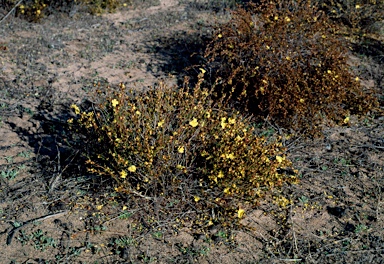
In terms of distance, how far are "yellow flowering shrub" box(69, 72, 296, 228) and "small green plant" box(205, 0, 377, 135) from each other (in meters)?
1.10

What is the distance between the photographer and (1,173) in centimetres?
391

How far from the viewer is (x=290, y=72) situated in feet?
15.8

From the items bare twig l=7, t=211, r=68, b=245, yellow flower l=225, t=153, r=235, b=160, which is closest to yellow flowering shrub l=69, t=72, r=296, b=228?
yellow flower l=225, t=153, r=235, b=160

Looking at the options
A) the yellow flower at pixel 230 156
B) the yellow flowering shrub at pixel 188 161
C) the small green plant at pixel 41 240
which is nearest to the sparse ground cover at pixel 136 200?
the small green plant at pixel 41 240

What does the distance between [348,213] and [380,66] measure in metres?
3.35

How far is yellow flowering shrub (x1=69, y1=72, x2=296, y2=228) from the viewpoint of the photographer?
3.41 meters

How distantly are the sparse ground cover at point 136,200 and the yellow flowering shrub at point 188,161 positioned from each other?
140 millimetres

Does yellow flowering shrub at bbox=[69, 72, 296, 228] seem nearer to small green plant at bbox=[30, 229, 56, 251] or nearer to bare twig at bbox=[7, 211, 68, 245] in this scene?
bare twig at bbox=[7, 211, 68, 245]

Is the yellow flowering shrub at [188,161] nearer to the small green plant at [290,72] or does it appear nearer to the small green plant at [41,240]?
the small green plant at [41,240]

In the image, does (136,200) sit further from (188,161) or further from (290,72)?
(290,72)

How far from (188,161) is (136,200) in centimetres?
53

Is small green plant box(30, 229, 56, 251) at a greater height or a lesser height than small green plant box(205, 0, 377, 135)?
lesser

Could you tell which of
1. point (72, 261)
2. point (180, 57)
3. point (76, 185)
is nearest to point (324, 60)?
point (180, 57)

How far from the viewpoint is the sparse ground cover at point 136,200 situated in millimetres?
3316
